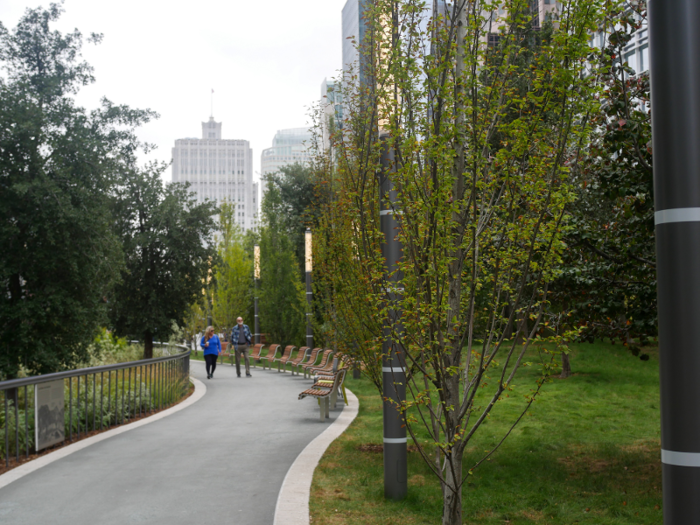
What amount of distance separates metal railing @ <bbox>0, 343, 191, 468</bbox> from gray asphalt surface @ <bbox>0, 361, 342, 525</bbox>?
0.63 metres

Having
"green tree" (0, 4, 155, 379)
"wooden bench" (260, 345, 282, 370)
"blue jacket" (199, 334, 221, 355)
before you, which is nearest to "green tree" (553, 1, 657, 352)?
"green tree" (0, 4, 155, 379)

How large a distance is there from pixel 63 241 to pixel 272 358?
440 inches

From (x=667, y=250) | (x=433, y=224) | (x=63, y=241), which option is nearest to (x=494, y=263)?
(x=433, y=224)

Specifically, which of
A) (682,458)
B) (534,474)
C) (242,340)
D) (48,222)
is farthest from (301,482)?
(242,340)

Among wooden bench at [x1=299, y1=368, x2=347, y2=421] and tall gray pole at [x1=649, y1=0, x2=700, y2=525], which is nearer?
tall gray pole at [x1=649, y1=0, x2=700, y2=525]

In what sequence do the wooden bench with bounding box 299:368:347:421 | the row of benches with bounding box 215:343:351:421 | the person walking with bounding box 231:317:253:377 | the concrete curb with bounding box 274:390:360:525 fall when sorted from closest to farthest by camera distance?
the concrete curb with bounding box 274:390:360:525 → the wooden bench with bounding box 299:368:347:421 → the row of benches with bounding box 215:343:351:421 → the person walking with bounding box 231:317:253:377

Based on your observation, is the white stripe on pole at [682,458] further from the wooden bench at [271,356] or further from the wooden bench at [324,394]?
the wooden bench at [271,356]

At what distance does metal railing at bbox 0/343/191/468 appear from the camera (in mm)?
8195

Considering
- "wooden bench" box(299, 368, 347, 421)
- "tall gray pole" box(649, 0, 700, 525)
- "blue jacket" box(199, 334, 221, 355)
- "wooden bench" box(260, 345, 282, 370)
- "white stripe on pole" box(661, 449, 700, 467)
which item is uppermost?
"tall gray pole" box(649, 0, 700, 525)

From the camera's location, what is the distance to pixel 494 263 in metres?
4.39

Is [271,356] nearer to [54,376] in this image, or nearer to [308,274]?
[308,274]

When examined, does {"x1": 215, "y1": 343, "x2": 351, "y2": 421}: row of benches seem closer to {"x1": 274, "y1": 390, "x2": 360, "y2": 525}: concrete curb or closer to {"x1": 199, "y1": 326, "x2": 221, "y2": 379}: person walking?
{"x1": 274, "y1": 390, "x2": 360, "y2": 525}: concrete curb

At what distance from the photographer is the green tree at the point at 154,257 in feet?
75.4

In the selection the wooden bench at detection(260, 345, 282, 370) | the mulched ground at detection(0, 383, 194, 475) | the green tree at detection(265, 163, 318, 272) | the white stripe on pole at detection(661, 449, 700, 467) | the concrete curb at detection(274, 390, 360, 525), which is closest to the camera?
the white stripe on pole at detection(661, 449, 700, 467)
